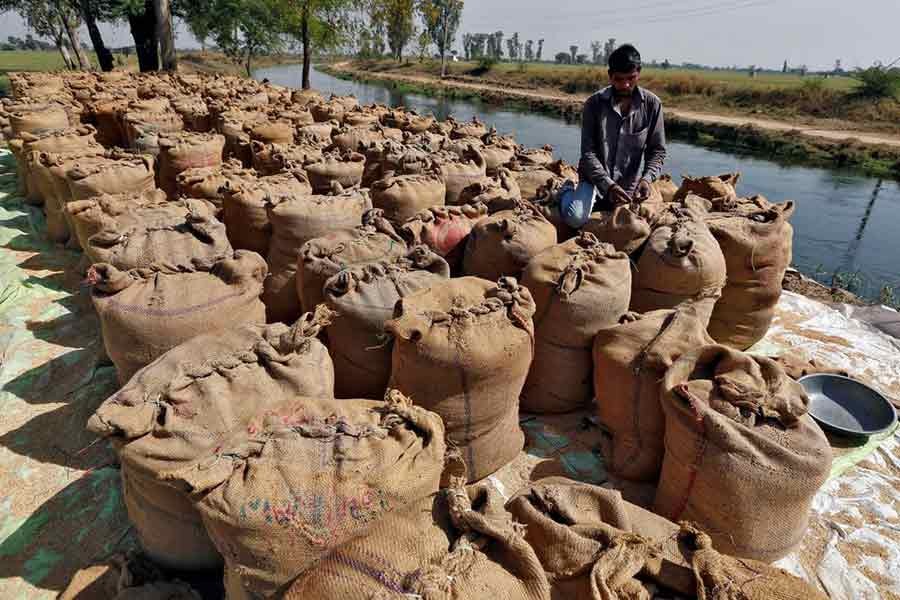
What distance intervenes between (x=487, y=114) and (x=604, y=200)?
23587mm

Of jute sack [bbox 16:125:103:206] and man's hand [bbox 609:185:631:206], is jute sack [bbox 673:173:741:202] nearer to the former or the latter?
man's hand [bbox 609:185:631:206]

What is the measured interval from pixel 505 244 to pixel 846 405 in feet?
6.76

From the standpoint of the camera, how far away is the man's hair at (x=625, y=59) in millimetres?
3268

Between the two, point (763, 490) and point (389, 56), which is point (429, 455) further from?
point (389, 56)

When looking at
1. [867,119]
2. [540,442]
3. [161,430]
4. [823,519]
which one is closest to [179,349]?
[161,430]

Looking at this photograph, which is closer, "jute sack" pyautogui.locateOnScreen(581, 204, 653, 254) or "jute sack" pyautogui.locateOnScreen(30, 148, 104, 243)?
"jute sack" pyautogui.locateOnScreen(581, 204, 653, 254)

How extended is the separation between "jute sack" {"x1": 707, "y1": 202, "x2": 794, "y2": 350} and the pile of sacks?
0.05ft

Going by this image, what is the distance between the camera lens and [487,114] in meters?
25.7

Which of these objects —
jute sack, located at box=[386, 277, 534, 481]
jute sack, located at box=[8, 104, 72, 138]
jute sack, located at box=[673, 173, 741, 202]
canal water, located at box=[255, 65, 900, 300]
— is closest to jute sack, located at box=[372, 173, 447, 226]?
jute sack, located at box=[386, 277, 534, 481]

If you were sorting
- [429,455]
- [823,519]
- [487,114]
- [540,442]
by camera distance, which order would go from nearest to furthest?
[429,455], [823,519], [540,442], [487,114]

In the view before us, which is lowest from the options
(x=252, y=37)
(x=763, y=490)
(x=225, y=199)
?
(x=763, y=490)

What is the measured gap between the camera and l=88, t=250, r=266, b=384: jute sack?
90.0 inches

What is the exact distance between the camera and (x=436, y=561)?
4.08ft

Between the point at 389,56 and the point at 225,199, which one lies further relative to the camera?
the point at 389,56
